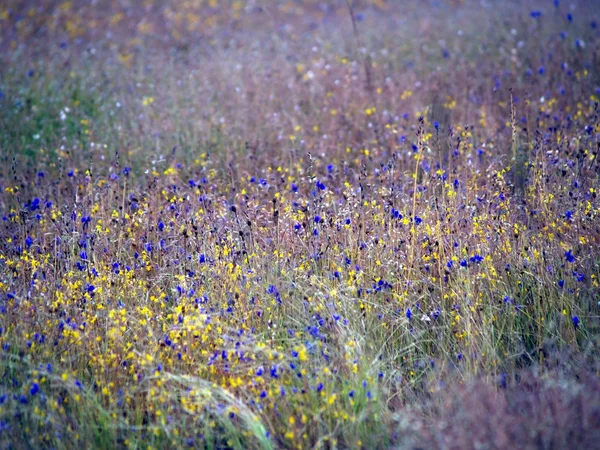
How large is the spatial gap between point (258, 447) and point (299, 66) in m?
6.54

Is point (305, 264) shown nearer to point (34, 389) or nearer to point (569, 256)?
point (569, 256)

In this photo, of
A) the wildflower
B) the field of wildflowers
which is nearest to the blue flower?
the field of wildflowers

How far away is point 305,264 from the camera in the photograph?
4.34 metres

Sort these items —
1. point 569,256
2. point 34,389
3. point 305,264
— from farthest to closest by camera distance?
point 305,264 < point 569,256 < point 34,389

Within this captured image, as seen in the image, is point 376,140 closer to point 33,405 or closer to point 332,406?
point 332,406

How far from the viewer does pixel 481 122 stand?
671 centimetres

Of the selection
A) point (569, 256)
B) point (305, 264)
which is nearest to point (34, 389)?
point (305, 264)

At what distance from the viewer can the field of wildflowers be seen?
320 cm

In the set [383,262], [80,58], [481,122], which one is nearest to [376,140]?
[481,122]

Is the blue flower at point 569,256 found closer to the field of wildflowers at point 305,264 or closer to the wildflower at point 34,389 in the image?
the field of wildflowers at point 305,264

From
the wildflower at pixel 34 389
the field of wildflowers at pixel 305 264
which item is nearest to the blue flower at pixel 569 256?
the field of wildflowers at pixel 305 264

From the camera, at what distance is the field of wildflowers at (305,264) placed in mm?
3199

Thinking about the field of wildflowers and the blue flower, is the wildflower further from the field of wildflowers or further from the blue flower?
the blue flower

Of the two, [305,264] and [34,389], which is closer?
[34,389]
